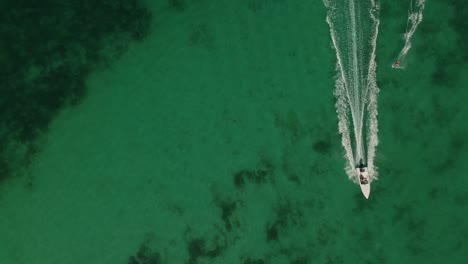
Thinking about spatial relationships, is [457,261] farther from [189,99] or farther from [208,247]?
[189,99]

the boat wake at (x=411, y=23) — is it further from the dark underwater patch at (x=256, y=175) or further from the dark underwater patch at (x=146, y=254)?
the dark underwater patch at (x=146, y=254)

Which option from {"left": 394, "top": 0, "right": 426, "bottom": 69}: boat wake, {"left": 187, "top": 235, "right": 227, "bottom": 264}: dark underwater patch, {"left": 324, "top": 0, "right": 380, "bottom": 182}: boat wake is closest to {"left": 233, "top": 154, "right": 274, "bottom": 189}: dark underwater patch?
{"left": 187, "top": 235, "right": 227, "bottom": 264}: dark underwater patch

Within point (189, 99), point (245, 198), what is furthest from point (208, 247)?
point (189, 99)

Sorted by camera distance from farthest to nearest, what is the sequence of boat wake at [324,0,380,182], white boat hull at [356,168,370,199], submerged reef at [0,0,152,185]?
1. submerged reef at [0,0,152,185]
2. boat wake at [324,0,380,182]
3. white boat hull at [356,168,370,199]

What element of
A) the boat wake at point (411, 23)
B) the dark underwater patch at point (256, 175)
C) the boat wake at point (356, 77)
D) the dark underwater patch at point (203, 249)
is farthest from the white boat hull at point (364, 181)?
the dark underwater patch at point (203, 249)

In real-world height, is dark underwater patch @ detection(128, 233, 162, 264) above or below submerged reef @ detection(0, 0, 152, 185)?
below

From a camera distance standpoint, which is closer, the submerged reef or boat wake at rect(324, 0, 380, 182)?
boat wake at rect(324, 0, 380, 182)

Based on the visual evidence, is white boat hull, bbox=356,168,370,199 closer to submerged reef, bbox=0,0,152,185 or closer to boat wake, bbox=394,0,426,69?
boat wake, bbox=394,0,426,69
